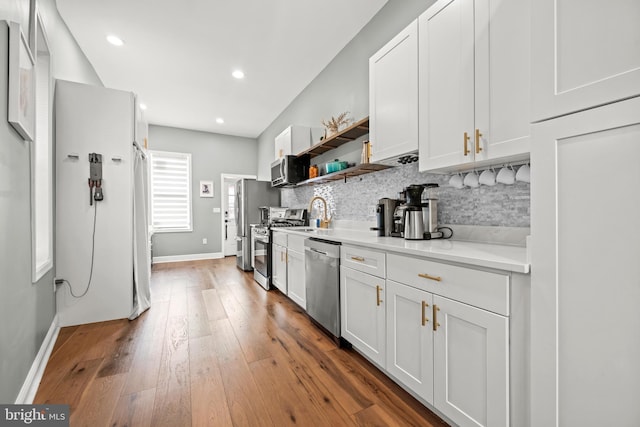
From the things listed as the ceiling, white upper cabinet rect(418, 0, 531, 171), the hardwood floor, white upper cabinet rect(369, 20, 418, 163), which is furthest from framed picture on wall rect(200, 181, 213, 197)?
white upper cabinet rect(418, 0, 531, 171)

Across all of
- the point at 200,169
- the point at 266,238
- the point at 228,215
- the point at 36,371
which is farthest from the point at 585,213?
the point at 200,169

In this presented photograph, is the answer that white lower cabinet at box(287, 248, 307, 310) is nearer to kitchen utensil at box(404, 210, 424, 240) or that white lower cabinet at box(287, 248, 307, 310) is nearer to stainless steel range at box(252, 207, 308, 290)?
stainless steel range at box(252, 207, 308, 290)

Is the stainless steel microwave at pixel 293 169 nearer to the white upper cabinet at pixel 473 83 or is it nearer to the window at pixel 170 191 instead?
the white upper cabinet at pixel 473 83

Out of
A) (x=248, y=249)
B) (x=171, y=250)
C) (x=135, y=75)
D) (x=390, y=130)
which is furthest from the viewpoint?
(x=171, y=250)

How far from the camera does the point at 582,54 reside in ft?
2.74

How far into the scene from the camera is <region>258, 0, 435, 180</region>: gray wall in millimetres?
2391

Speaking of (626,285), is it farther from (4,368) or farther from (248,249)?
(248,249)

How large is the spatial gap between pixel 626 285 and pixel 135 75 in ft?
16.7

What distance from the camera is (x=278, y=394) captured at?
Answer: 1.53m

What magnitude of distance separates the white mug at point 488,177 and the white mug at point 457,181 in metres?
0.16

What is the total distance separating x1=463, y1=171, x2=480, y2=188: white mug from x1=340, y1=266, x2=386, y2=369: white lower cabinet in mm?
861

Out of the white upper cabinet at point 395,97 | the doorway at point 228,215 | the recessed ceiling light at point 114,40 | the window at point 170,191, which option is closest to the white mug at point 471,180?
the white upper cabinet at point 395,97

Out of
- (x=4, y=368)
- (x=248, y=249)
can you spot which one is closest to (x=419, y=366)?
(x=4, y=368)

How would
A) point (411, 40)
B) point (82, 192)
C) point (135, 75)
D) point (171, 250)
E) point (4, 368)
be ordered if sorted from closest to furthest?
point (4, 368) → point (411, 40) → point (82, 192) → point (135, 75) → point (171, 250)
